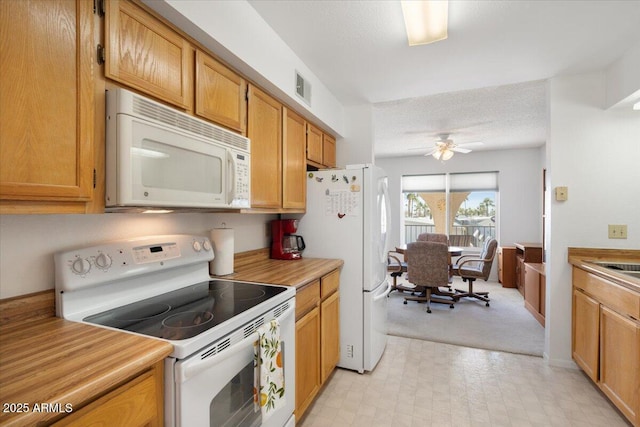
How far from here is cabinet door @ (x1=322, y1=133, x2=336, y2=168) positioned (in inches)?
116

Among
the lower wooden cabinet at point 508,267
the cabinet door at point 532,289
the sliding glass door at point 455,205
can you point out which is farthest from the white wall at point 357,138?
the lower wooden cabinet at point 508,267

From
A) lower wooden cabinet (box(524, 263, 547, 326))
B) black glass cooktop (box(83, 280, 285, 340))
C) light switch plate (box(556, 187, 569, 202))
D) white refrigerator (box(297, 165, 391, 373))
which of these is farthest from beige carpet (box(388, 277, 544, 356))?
black glass cooktop (box(83, 280, 285, 340))

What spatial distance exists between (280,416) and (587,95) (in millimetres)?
3221

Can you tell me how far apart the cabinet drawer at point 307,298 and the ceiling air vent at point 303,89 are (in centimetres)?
137

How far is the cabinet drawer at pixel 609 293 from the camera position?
5.59 feet

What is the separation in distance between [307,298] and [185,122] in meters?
1.18

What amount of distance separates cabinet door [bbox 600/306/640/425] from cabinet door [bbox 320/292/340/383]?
1725mm

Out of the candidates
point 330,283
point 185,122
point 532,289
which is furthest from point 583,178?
point 185,122

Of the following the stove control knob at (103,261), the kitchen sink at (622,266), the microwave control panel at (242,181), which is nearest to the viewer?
the stove control knob at (103,261)

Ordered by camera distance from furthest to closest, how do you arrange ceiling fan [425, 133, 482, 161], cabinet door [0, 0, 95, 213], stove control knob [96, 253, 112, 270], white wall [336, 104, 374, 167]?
1. ceiling fan [425, 133, 482, 161]
2. white wall [336, 104, 374, 167]
3. stove control knob [96, 253, 112, 270]
4. cabinet door [0, 0, 95, 213]

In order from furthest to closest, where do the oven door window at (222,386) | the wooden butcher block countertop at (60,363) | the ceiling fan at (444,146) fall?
the ceiling fan at (444,146) → the oven door window at (222,386) → the wooden butcher block countertop at (60,363)

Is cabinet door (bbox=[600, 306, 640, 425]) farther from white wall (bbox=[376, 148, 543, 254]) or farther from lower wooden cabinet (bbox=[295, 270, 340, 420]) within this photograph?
white wall (bbox=[376, 148, 543, 254])

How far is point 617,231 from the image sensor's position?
2.42 metres

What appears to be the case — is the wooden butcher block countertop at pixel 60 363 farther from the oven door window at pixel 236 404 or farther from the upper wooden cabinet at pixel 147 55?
the upper wooden cabinet at pixel 147 55
